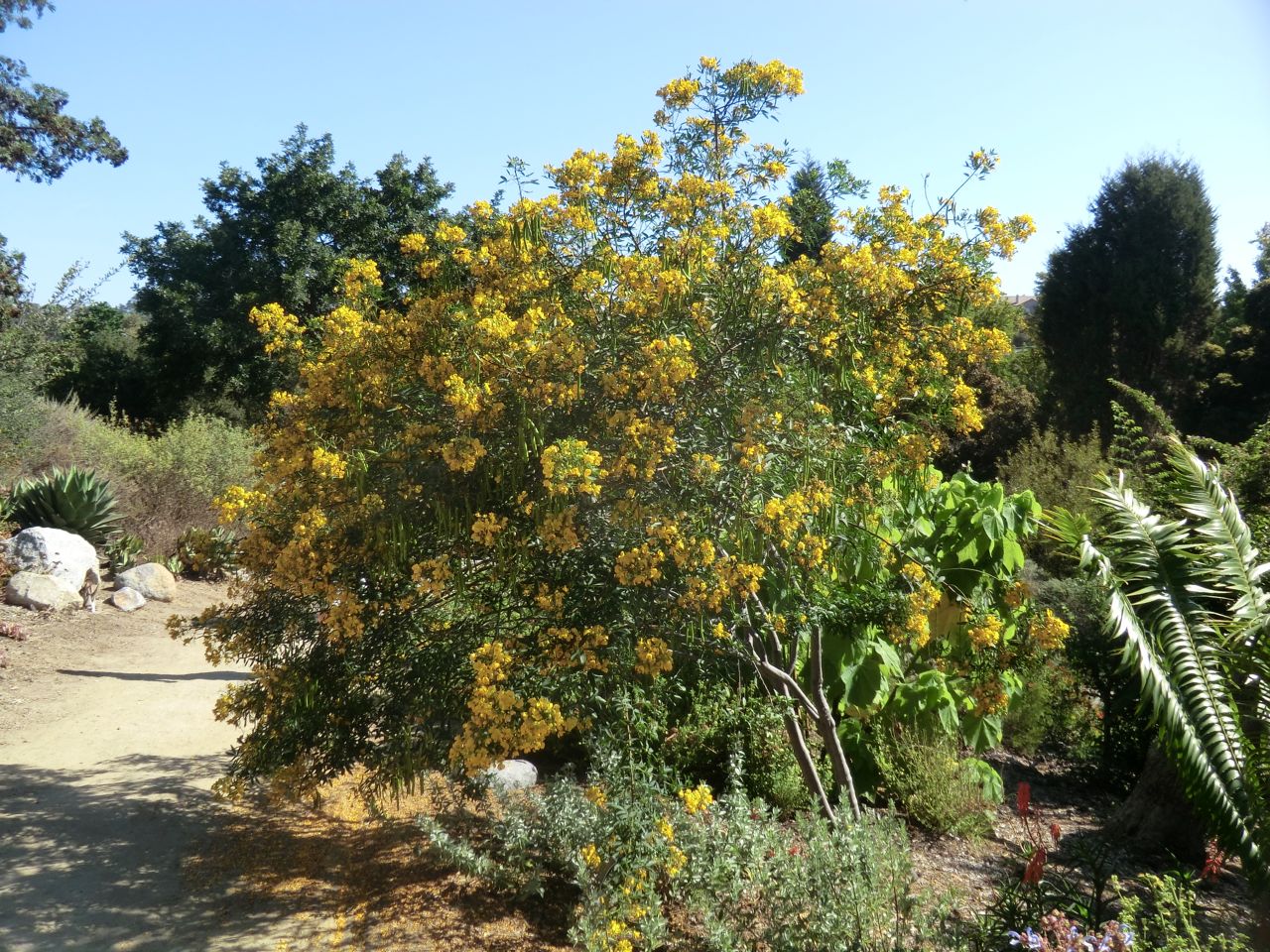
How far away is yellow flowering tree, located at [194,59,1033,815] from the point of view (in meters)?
3.43

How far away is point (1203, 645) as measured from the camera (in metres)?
3.91

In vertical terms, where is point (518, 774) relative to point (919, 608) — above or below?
below

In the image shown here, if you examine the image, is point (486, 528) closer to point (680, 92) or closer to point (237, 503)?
point (237, 503)

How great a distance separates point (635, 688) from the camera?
12.6 feet

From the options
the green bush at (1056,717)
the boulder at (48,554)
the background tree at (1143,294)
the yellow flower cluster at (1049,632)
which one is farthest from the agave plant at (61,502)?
the background tree at (1143,294)

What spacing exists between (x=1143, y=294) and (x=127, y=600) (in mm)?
18342

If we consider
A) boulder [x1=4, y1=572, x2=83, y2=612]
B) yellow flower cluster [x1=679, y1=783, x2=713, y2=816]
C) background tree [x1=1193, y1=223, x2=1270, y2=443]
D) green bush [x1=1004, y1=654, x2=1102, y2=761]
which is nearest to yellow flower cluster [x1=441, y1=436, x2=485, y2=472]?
yellow flower cluster [x1=679, y1=783, x2=713, y2=816]

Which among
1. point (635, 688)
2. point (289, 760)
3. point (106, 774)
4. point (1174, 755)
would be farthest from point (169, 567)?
point (1174, 755)

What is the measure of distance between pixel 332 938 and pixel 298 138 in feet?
58.0

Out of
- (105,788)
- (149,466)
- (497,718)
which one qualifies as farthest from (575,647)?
(149,466)

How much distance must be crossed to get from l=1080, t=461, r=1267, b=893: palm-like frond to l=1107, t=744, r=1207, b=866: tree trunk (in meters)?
1.29

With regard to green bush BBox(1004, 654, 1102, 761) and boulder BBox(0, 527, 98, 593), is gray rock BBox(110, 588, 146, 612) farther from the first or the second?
green bush BBox(1004, 654, 1102, 761)

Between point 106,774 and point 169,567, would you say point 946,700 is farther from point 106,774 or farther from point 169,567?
point 169,567

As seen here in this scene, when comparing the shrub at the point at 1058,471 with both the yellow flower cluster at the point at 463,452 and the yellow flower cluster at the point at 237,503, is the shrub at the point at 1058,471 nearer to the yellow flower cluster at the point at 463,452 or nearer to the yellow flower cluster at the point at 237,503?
the yellow flower cluster at the point at 463,452
